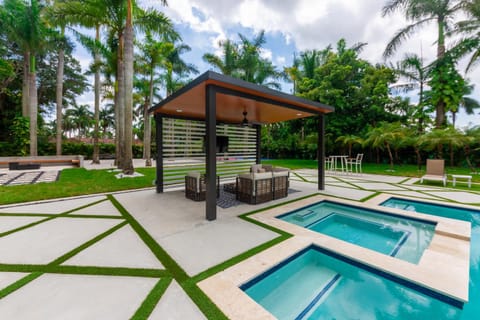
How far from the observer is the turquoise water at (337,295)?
1.81 m

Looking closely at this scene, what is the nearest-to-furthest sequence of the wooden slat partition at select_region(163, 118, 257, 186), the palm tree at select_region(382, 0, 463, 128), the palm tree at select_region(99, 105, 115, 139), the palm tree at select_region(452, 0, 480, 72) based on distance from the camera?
the wooden slat partition at select_region(163, 118, 257, 186), the palm tree at select_region(452, 0, 480, 72), the palm tree at select_region(382, 0, 463, 128), the palm tree at select_region(99, 105, 115, 139)

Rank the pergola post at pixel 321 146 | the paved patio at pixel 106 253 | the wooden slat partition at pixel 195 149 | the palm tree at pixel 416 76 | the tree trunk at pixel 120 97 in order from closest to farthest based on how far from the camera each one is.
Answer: the paved patio at pixel 106 253, the pergola post at pixel 321 146, the wooden slat partition at pixel 195 149, the tree trunk at pixel 120 97, the palm tree at pixel 416 76

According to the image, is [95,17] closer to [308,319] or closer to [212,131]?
[212,131]

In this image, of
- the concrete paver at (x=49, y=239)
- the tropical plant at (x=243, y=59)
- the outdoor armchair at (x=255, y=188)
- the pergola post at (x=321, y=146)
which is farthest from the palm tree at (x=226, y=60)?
the concrete paver at (x=49, y=239)

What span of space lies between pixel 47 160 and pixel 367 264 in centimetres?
1800

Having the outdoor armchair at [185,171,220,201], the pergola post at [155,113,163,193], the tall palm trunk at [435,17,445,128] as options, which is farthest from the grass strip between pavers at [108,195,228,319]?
the tall palm trunk at [435,17,445,128]

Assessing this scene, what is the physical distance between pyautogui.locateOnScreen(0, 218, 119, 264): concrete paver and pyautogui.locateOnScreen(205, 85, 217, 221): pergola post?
177 cm

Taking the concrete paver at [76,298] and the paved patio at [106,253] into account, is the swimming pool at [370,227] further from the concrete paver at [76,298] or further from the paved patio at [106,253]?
the concrete paver at [76,298]

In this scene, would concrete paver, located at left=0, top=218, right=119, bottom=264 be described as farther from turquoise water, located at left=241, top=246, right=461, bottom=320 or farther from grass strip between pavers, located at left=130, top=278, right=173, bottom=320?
turquoise water, located at left=241, top=246, right=461, bottom=320

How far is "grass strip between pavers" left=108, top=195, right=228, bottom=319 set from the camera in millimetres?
1625

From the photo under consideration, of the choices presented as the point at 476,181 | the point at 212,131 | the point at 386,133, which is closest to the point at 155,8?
the point at 212,131

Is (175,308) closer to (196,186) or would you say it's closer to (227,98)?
(196,186)

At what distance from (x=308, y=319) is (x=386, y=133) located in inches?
462

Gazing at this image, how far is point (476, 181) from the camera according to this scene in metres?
7.94
